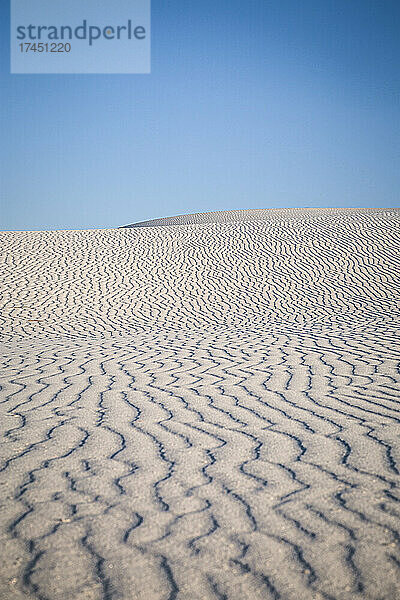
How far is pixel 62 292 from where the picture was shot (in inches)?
499

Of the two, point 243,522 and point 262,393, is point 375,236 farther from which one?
point 243,522

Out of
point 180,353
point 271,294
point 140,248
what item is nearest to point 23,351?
point 180,353

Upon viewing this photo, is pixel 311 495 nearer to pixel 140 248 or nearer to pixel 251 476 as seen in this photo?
pixel 251 476

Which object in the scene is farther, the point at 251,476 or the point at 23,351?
the point at 23,351

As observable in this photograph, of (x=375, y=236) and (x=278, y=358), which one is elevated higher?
(x=375, y=236)

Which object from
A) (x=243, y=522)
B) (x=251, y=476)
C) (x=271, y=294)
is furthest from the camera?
(x=271, y=294)

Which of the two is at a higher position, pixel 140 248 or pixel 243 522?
pixel 140 248

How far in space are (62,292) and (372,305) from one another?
9011 mm

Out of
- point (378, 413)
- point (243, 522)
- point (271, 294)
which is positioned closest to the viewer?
point (243, 522)

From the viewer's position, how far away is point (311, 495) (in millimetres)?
2057

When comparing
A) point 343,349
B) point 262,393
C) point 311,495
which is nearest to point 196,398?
point 262,393

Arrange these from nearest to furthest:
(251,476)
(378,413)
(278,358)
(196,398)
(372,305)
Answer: (251,476) < (378,413) < (196,398) < (278,358) < (372,305)

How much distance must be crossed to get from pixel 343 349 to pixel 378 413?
2.55m

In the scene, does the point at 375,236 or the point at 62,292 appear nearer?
the point at 62,292
